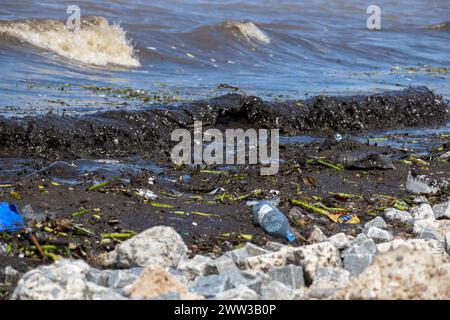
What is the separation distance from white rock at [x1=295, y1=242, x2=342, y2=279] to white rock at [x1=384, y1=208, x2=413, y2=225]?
134cm

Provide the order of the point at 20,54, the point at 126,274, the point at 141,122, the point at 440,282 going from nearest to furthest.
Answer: the point at 440,282
the point at 126,274
the point at 141,122
the point at 20,54

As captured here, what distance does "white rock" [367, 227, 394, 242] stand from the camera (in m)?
4.94

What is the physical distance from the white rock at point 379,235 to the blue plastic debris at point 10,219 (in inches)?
83.5

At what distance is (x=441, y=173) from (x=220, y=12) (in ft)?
43.3

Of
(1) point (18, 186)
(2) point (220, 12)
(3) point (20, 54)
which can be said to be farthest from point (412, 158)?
(2) point (220, 12)

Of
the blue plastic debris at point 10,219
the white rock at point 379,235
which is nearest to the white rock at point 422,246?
the white rock at point 379,235

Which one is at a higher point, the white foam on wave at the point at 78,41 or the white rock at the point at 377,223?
the white foam on wave at the point at 78,41

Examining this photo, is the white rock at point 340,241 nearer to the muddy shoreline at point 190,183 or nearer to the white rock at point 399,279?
the muddy shoreline at point 190,183

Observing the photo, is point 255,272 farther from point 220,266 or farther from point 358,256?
point 358,256

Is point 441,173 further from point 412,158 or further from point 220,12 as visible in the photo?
point 220,12

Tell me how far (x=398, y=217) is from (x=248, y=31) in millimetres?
11683

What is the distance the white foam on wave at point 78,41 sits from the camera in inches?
540

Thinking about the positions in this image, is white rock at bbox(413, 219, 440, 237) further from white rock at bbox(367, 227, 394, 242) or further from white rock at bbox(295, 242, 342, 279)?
white rock at bbox(295, 242, 342, 279)

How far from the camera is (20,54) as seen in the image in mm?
12711
